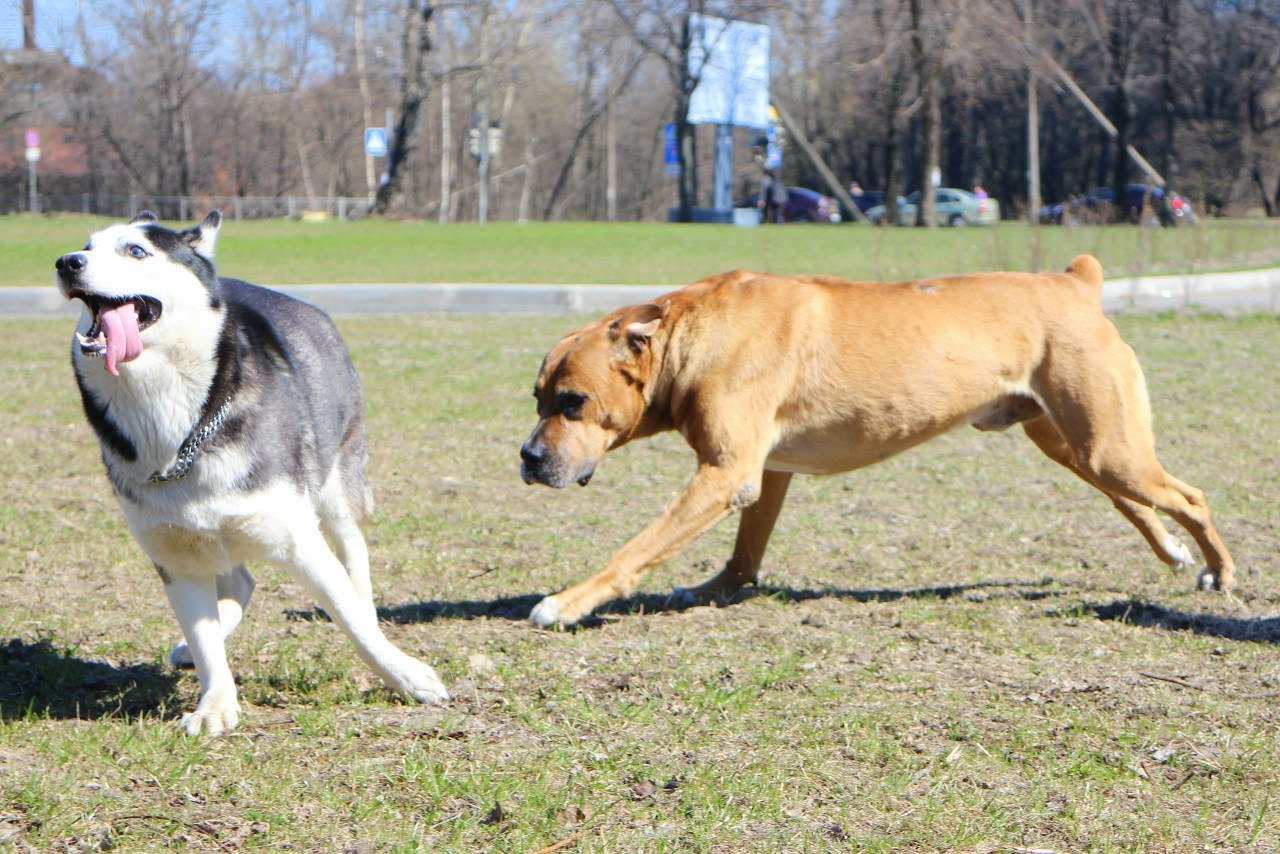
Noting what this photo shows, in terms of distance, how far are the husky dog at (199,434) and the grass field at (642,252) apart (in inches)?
543

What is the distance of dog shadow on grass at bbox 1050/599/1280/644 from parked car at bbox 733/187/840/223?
4854cm

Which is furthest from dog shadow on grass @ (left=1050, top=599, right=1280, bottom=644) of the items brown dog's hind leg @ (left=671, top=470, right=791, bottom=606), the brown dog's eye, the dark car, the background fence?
the dark car

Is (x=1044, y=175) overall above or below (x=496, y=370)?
above

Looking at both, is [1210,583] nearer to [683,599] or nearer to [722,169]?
[683,599]

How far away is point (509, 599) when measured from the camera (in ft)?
17.8

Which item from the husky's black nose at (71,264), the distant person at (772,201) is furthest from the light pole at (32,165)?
the husky's black nose at (71,264)

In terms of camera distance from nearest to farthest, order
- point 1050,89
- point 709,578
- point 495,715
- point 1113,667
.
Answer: point 495,715 < point 1113,667 < point 709,578 < point 1050,89

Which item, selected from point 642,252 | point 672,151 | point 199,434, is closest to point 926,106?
point 672,151

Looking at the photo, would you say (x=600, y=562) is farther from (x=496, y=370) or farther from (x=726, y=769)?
(x=496, y=370)

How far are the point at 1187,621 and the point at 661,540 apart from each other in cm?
202

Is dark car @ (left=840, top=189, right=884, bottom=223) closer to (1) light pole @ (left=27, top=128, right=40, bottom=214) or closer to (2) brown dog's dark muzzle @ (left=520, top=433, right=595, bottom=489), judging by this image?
(1) light pole @ (left=27, top=128, right=40, bottom=214)

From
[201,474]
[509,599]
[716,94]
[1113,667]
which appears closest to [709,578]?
[509,599]

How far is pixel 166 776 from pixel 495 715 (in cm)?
96

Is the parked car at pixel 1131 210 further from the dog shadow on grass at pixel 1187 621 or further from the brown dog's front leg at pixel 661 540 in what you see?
the brown dog's front leg at pixel 661 540
